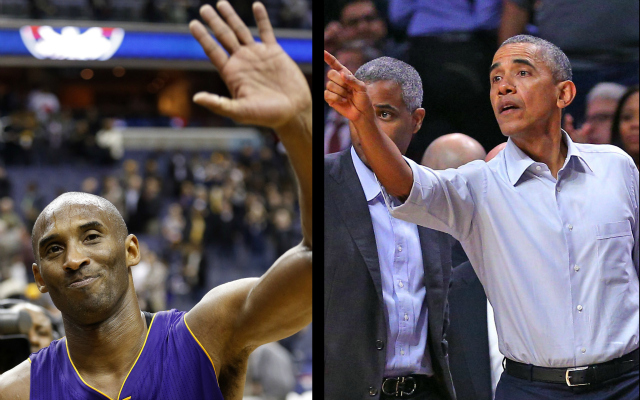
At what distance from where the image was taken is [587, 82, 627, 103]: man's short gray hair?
7.60 feet

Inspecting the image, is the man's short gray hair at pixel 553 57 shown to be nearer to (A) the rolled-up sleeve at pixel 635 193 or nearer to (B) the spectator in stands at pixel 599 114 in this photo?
(B) the spectator in stands at pixel 599 114

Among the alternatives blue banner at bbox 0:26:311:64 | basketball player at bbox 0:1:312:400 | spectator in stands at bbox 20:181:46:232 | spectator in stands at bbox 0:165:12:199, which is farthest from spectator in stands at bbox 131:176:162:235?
basketball player at bbox 0:1:312:400

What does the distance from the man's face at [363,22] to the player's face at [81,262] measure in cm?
108

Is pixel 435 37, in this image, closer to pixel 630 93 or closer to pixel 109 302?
pixel 630 93

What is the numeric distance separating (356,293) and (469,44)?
87 cm

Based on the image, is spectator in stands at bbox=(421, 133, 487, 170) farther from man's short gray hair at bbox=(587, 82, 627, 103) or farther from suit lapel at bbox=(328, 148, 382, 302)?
man's short gray hair at bbox=(587, 82, 627, 103)

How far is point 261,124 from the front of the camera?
7.40 ft

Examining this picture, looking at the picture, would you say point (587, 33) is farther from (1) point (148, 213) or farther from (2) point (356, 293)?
(1) point (148, 213)

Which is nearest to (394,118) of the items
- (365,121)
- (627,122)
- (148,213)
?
(365,121)

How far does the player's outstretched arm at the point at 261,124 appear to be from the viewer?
2240 millimetres

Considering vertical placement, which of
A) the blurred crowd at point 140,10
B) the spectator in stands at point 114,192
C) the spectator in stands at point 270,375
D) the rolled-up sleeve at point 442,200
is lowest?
the spectator in stands at point 270,375

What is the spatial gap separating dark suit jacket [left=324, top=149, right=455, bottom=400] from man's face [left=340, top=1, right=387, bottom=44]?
37 cm

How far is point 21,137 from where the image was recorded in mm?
15062

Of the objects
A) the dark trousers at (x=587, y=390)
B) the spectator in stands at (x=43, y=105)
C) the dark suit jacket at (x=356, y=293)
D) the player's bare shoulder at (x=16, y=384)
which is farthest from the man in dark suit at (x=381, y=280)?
the spectator in stands at (x=43, y=105)
